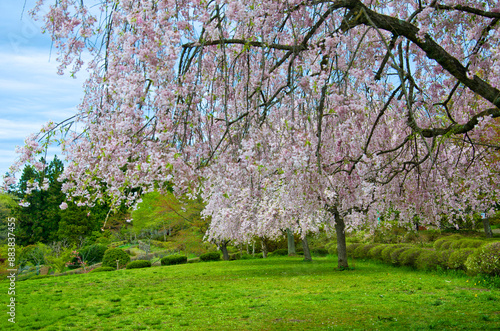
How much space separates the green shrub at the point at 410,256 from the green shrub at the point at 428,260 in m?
0.29

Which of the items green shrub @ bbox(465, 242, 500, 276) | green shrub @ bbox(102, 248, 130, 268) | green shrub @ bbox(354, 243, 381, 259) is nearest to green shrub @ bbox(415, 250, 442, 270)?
green shrub @ bbox(465, 242, 500, 276)

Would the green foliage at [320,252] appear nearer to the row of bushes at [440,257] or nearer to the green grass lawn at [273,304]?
the row of bushes at [440,257]

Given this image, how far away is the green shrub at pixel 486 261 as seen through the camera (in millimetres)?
8578

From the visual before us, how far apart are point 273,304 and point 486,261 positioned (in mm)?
5253

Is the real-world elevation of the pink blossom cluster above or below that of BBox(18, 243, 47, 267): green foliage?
above

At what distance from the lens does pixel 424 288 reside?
8.93m

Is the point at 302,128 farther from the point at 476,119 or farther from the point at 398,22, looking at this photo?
the point at 476,119

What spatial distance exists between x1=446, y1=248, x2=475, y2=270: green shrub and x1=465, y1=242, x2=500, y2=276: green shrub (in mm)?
689

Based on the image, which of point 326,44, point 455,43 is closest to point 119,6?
point 326,44

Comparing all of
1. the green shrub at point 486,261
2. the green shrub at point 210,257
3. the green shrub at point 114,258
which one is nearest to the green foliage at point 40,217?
the green shrub at point 114,258

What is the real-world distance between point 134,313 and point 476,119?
22.5 ft

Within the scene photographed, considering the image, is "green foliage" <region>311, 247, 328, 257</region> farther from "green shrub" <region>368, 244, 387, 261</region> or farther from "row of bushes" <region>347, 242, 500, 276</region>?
"green shrub" <region>368, 244, 387, 261</region>

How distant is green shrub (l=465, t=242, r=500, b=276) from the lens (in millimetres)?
8578

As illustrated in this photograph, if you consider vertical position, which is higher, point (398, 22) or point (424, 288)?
point (398, 22)
